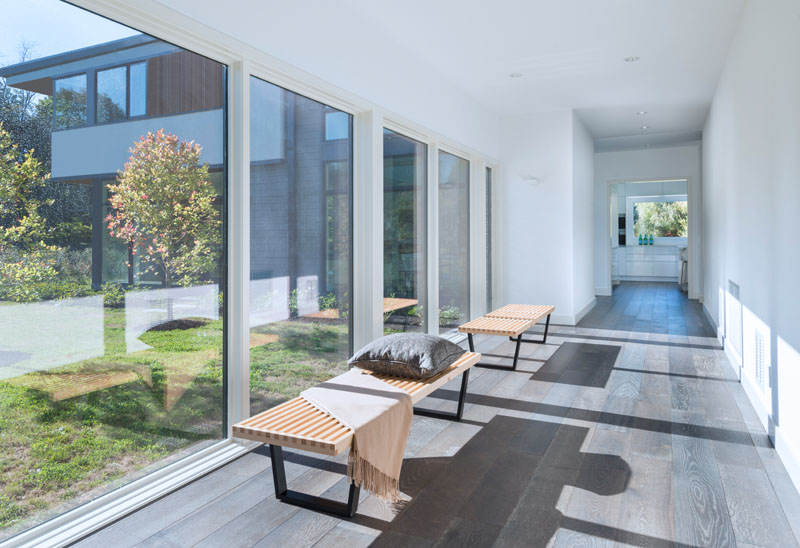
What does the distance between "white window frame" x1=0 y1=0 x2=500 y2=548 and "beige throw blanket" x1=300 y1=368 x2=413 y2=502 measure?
1.84 ft

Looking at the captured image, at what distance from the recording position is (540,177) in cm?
681

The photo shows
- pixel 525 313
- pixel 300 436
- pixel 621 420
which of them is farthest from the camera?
pixel 525 313

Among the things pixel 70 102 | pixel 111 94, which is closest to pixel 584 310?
pixel 111 94

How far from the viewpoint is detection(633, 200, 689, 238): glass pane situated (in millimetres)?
13812

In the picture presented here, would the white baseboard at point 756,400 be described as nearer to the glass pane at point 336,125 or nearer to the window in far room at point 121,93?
the glass pane at point 336,125

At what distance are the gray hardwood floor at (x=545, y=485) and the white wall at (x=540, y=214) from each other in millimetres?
2989

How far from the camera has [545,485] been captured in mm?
2309

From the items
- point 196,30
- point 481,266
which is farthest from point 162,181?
point 481,266

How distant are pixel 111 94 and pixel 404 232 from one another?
2800 mm

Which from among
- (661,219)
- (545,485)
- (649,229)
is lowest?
(545,485)

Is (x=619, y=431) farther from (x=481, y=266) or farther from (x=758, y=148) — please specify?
(x=481, y=266)

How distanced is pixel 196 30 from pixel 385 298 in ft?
7.94

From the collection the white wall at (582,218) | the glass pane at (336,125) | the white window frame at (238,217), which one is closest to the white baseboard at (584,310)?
the white wall at (582,218)

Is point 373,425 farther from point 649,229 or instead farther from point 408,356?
point 649,229
